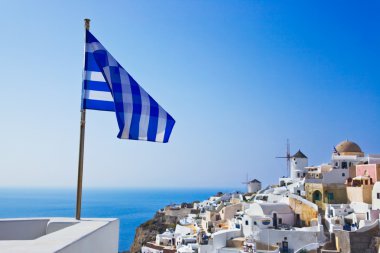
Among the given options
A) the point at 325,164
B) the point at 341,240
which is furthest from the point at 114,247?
the point at 325,164

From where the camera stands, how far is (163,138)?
284 inches

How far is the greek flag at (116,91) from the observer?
6.57m

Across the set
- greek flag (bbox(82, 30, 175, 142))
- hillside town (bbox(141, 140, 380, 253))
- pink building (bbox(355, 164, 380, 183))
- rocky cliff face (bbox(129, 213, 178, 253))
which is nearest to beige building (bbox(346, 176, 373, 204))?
hillside town (bbox(141, 140, 380, 253))

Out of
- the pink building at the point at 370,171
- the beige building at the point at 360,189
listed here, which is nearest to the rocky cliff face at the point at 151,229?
the beige building at the point at 360,189

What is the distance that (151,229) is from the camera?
49094 millimetres

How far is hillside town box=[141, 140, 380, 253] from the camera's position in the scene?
25250 mm

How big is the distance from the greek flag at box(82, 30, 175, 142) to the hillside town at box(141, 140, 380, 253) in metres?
20.7

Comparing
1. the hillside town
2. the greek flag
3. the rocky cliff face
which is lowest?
the rocky cliff face

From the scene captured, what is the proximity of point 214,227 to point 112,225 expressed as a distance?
3087 centimetres

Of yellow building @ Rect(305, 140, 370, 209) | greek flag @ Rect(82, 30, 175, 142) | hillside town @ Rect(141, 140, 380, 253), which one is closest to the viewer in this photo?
greek flag @ Rect(82, 30, 175, 142)

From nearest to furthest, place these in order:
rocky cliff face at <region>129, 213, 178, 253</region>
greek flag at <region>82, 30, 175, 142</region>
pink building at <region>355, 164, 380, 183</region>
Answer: greek flag at <region>82, 30, 175, 142</region>, pink building at <region>355, 164, 380, 183</region>, rocky cliff face at <region>129, 213, 178, 253</region>

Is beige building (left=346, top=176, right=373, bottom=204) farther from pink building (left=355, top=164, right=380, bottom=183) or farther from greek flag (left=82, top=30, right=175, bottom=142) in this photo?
greek flag (left=82, top=30, right=175, bottom=142)

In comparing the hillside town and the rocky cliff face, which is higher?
the hillside town

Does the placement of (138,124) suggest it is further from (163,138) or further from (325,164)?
(325,164)
